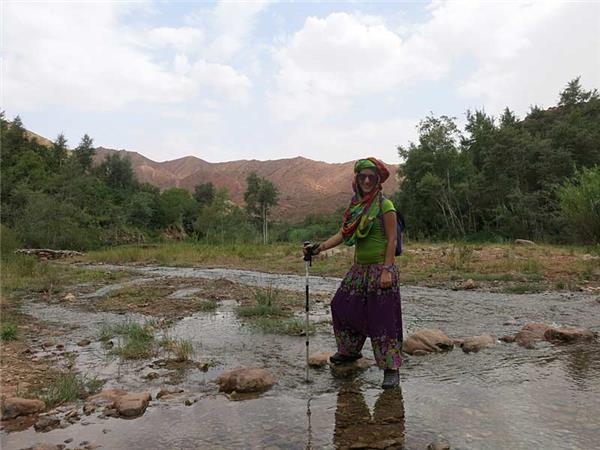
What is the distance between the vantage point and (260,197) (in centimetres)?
5834

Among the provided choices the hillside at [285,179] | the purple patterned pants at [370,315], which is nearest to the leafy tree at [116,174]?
the hillside at [285,179]

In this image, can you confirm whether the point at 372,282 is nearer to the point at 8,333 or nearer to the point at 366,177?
the point at 366,177

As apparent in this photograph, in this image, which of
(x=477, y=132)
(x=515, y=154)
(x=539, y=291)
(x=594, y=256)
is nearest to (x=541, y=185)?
(x=515, y=154)

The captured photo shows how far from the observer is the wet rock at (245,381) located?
13.9 feet

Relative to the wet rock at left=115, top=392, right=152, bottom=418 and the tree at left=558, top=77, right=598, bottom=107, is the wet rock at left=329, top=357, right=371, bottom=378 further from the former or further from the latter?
the tree at left=558, top=77, right=598, bottom=107

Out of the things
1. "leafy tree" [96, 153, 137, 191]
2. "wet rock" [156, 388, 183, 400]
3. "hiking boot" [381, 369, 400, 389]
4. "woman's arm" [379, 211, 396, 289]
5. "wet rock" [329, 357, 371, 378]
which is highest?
→ "leafy tree" [96, 153, 137, 191]

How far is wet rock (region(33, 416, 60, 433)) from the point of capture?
340cm

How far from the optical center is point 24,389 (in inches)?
163

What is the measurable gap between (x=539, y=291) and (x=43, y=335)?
9256 millimetres

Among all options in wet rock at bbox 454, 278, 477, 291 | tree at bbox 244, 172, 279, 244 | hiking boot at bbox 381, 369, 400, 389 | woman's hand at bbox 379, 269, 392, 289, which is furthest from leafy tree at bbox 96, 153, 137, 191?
hiking boot at bbox 381, 369, 400, 389

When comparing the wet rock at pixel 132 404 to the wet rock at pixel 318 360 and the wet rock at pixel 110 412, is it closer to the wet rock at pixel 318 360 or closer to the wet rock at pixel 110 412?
the wet rock at pixel 110 412

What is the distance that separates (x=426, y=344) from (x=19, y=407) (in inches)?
161

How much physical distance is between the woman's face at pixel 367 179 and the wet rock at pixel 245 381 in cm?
199

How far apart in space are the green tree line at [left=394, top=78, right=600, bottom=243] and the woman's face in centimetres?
2386
